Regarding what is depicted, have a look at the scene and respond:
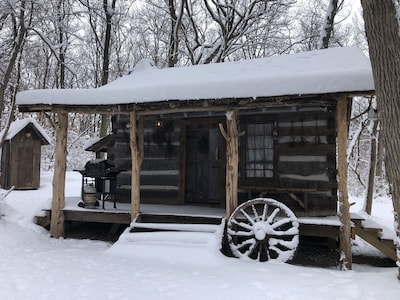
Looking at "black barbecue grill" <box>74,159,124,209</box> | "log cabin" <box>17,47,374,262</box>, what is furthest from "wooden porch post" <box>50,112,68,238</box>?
"black barbecue grill" <box>74,159,124,209</box>

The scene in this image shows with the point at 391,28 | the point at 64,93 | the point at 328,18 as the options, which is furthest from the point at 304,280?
the point at 328,18

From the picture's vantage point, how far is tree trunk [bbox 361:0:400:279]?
158 inches

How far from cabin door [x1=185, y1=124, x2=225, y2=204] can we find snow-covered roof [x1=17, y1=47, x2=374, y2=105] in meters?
1.53

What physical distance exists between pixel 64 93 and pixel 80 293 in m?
4.22

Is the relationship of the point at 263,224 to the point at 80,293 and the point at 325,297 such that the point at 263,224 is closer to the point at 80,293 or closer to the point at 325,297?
the point at 325,297

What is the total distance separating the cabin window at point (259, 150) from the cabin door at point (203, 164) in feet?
2.72

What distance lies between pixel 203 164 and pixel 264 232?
10.4 feet

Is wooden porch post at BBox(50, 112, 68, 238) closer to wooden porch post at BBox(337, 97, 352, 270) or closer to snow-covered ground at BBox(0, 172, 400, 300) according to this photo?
snow-covered ground at BBox(0, 172, 400, 300)

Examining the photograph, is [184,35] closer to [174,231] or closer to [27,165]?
[27,165]

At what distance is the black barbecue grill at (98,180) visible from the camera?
7.83m

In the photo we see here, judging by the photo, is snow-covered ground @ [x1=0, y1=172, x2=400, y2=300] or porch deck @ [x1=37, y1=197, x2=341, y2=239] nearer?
snow-covered ground @ [x1=0, y1=172, x2=400, y2=300]

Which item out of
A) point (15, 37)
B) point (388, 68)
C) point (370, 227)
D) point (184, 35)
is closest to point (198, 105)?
point (388, 68)

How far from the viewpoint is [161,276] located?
16.8 ft

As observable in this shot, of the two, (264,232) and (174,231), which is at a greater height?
(264,232)
